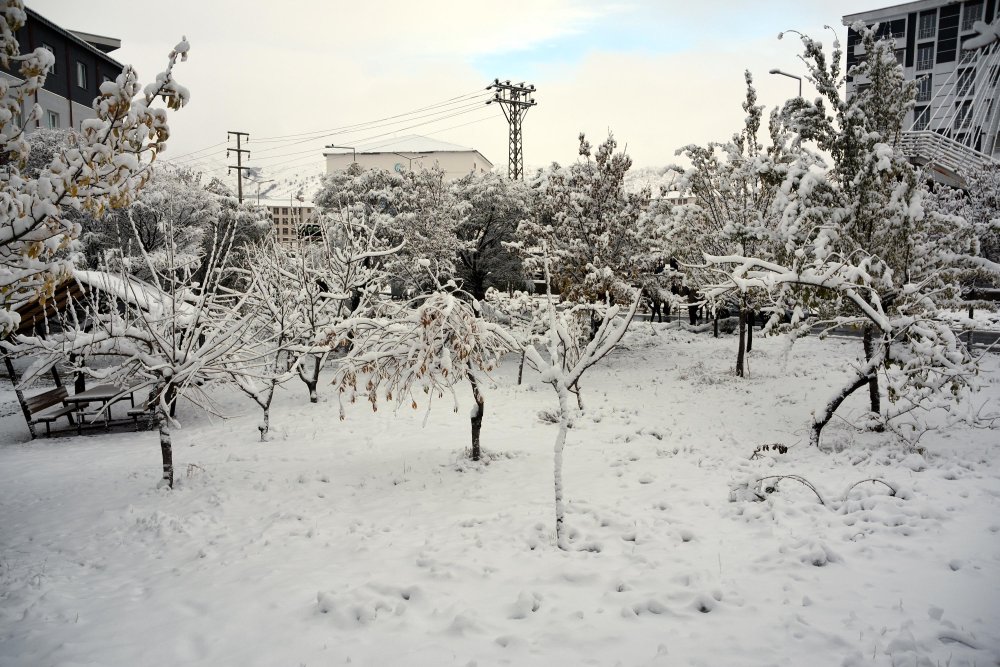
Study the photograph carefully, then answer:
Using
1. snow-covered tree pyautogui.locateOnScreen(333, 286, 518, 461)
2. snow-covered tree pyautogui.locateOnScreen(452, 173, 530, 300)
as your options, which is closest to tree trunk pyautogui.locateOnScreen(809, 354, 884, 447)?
snow-covered tree pyautogui.locateOnScreen(333, 286, 518, 461)

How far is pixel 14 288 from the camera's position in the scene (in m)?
4.31

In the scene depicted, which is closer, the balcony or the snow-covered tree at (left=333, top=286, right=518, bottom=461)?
the snow-covered tree at (left=333, top=286, right=518, bottom=461)

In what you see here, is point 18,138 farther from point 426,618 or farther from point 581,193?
point 581,193

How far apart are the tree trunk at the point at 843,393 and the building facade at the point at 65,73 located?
1621 inches

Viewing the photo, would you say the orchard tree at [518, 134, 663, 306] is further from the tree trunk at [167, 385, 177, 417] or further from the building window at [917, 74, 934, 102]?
the building window at [917, 74, 934, 102]

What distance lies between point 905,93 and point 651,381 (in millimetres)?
9282

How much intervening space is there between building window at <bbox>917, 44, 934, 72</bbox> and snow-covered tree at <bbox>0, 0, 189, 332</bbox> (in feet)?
219

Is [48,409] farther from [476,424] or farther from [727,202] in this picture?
[727,202]

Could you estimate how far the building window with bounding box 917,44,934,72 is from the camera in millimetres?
52094

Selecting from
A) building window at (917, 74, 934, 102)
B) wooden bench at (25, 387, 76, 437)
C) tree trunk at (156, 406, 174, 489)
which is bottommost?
wooden bench at (25, 387, 76, 437)

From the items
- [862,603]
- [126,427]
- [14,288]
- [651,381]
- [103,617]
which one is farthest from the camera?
[651,381]

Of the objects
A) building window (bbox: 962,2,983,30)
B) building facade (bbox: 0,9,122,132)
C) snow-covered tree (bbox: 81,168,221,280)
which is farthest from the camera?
building window (bbox: 962,2,983,30)

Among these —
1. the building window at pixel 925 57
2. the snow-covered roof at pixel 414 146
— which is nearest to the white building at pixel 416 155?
the snow-covered roof at pixel 414 146

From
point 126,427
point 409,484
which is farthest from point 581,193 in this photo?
point 126,427
